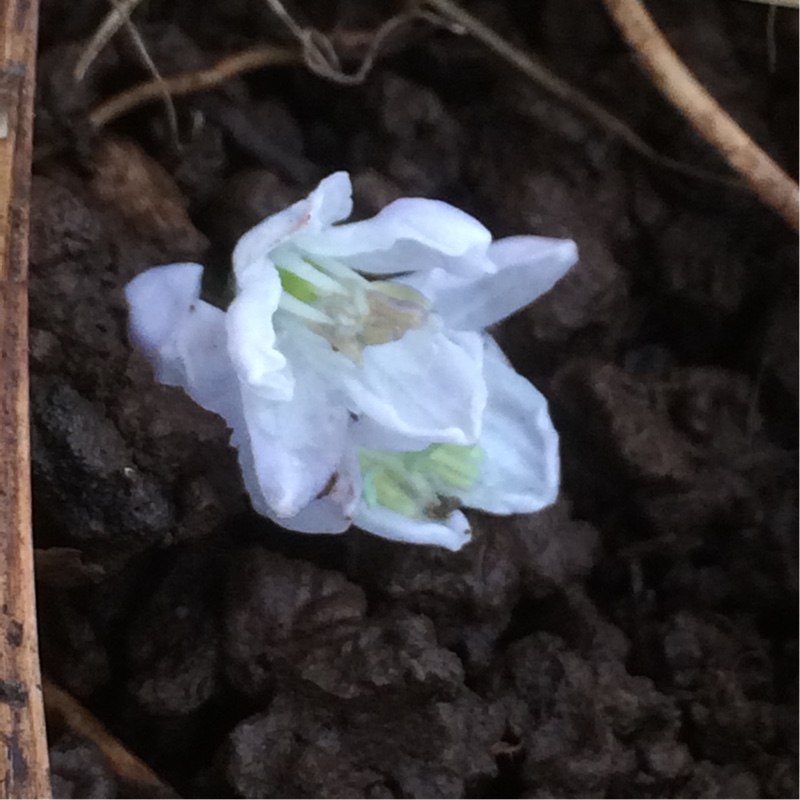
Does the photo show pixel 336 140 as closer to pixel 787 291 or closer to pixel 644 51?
pixel 644 51

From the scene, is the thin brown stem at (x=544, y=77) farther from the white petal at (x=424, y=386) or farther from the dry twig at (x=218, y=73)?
the white petal at (x=424, y=386)

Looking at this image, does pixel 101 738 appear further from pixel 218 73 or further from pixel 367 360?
pixel 218 73

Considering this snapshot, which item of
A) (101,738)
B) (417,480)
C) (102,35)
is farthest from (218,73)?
(101,738)

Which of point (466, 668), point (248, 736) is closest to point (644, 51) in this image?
point (466, 668)

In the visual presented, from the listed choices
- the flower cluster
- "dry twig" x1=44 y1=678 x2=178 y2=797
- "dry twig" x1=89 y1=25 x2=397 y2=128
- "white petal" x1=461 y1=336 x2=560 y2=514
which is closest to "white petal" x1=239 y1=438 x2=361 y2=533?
the flower cluster

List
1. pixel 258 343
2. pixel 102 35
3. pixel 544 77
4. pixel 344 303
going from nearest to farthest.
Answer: pixel 258 343, pixel 344 303, pixel 102 35, pixel 544 77

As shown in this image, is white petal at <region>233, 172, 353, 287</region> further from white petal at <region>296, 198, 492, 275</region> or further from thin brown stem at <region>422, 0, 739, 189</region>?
thin brown stem at <region>422, 0, 739, 189</region>
